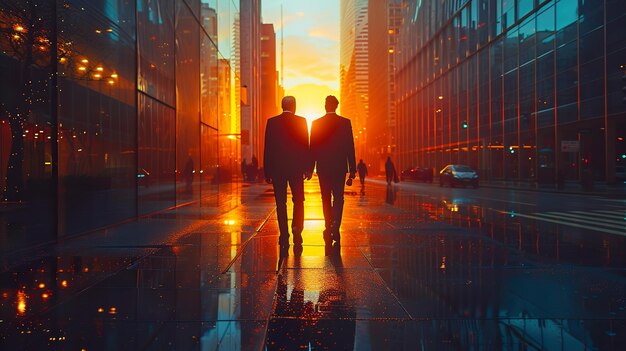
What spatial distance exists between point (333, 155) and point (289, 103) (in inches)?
→ 39.2

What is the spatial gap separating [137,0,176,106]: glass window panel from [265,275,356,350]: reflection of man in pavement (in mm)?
9078

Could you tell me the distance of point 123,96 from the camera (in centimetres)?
1129

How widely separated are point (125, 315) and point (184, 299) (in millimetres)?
614

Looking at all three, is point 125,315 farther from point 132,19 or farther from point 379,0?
point 379,0

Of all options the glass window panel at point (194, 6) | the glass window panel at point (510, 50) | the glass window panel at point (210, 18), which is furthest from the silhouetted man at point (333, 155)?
the glass window panel at point (510, 50)

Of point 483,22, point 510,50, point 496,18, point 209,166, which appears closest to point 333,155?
point 209,166

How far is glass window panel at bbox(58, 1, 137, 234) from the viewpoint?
28.5ft

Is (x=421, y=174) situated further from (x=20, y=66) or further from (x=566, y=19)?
(x=20, y=66)

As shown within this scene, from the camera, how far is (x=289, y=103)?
765cm

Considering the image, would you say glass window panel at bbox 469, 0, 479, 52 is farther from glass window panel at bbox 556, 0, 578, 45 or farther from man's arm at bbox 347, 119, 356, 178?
man's arm at bbox 347, 119, 356, 178

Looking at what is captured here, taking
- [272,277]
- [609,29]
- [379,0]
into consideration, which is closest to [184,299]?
[272,277]

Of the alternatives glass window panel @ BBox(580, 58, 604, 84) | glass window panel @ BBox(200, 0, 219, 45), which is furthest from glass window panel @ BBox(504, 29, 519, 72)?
glass window panel @ BBox(200, 0, 219, 45)

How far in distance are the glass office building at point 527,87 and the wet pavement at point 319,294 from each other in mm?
24843

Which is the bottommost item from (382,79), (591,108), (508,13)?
(591,108)
